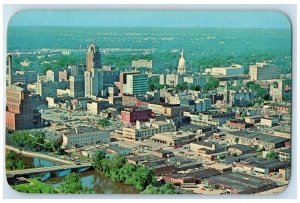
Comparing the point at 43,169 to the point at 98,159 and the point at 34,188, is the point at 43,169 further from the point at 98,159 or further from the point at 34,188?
the point at 98,159

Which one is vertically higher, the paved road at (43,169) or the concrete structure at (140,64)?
the concrete structure at (140,64)

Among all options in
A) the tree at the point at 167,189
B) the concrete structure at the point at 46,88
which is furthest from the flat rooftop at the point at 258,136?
the concrete structure at the point at 46,88

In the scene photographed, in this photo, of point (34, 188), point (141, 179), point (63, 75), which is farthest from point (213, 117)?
point (34, 188)

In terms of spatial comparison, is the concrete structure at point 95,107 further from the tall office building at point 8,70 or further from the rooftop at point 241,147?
the rooftop at point 241,147

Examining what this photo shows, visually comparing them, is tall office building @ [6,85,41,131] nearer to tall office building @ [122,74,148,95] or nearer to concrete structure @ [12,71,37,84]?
concrete structure @ [12,71,37,84]

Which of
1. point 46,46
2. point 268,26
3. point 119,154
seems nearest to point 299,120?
point 268,26

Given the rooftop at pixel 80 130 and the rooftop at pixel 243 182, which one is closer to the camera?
the rooftop at pixel 243 182
